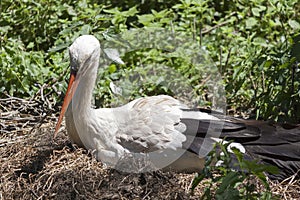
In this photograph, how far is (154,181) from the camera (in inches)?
172

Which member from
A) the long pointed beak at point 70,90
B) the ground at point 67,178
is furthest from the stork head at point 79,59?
the ground at point 67,178

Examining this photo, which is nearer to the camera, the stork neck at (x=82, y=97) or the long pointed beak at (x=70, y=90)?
the long pointed beak at (x=70, y=90)

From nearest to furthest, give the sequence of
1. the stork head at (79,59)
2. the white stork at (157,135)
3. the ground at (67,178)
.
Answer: the ground at (67,178), the stork head at (79,59), the white stork at (157,135)

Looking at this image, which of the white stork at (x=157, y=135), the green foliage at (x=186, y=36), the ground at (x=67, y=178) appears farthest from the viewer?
the green foliage at (x=186, y=36)

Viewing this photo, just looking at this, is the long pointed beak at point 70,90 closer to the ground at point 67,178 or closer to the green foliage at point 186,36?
the ground at point 67,178

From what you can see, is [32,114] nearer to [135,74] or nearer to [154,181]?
[135,74]

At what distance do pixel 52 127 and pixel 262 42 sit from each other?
2165 mm

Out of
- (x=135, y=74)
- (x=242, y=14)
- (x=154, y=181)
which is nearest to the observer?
(x=154, y=181)

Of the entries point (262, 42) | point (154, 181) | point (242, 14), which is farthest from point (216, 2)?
point (154, 181)

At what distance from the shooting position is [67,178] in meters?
4.49

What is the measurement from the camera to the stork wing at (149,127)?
15.6ft

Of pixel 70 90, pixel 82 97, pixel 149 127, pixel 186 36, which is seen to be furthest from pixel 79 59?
pixel 186 36

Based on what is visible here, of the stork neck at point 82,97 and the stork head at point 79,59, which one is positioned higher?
the stork head at point 79,59

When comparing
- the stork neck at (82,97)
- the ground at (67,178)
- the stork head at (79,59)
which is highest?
the stork head at (79,59)
